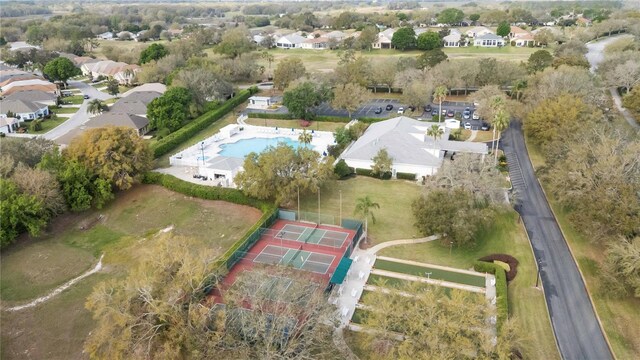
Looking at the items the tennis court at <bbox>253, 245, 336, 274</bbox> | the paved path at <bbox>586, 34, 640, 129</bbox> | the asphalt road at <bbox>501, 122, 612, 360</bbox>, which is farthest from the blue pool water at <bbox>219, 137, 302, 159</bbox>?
the paved path at <bbox>586, 34, 640, 129</bbox>

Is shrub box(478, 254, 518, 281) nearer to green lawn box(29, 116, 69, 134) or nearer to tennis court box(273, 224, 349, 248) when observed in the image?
tennis court box(273, 224, 349, 248)

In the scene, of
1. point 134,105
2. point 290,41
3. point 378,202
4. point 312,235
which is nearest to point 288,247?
point 312,235

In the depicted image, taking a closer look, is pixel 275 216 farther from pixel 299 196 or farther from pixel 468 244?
pixel 468 244

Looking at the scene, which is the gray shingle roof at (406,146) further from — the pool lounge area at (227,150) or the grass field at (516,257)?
the grass field at (516,257)

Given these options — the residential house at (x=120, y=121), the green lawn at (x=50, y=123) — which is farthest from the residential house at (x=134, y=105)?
the green lawn at (x=50, y=123)

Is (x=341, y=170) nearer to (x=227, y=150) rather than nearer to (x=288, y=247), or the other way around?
(x=288, y=247)

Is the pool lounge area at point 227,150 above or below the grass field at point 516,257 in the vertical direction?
above

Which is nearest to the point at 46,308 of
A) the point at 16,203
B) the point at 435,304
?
the point at 16,203
